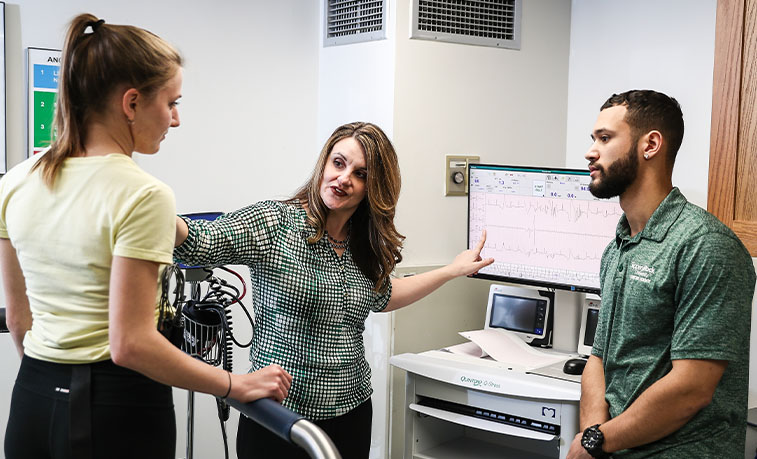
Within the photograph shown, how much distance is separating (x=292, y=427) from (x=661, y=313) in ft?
2.69

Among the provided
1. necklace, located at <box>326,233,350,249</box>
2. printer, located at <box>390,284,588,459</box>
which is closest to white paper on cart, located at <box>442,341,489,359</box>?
printer, located at <box>390,284,588,459</box>

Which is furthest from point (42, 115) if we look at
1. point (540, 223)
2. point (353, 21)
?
point (540, 223)

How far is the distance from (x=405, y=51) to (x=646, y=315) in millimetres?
1529

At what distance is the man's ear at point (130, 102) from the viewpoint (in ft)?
4.12

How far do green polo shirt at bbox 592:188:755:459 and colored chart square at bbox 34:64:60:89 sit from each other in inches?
78.4

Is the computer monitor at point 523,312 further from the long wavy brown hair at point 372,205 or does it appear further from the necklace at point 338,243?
the necklace at point 338,243

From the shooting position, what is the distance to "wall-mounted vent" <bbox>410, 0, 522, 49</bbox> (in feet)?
9.46

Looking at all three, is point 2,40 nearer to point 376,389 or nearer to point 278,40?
point 278,40

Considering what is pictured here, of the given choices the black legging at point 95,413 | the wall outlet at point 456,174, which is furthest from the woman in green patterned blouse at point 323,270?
the wall outlet at point 456,174

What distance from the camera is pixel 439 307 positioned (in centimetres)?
299

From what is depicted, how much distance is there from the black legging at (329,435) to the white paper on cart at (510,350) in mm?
695

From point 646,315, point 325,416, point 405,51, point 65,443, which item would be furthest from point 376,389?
point 65,443

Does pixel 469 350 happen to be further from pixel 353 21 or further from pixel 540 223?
pixel 353 21

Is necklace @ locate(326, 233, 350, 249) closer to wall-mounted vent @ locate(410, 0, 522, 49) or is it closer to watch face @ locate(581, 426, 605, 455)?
watch face @ locate(581, 426, 605, 455)
